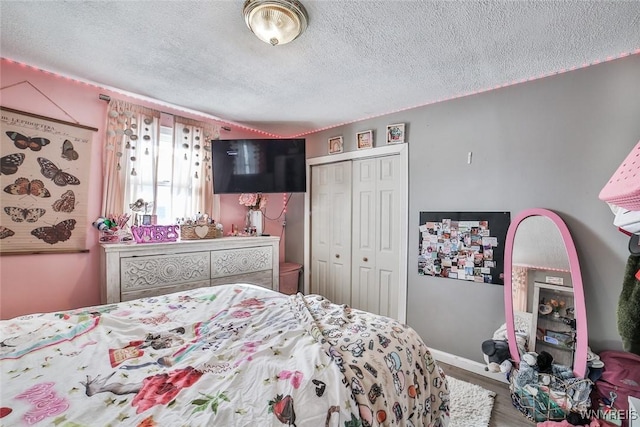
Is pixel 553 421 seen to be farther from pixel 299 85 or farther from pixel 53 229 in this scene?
pixel 53 229

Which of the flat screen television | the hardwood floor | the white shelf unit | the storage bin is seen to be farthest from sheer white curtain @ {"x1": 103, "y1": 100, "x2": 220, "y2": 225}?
the white shelf unit

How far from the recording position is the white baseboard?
2.30m

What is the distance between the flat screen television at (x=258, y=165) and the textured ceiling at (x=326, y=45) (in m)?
0.62

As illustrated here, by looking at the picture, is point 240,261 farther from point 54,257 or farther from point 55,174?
point 55,174

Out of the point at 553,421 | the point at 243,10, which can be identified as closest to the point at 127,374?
the point at 243,10

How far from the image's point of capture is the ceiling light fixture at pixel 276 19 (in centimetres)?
136

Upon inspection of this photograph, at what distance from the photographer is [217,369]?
1.02m

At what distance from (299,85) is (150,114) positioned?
151cm

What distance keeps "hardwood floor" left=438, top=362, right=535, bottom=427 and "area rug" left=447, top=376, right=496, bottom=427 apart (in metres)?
0.04

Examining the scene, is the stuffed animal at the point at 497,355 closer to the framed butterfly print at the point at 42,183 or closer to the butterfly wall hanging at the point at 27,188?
the framed butterfly print at the point at 42,183

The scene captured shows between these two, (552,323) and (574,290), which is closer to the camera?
(574,290)

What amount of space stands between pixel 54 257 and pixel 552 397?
12.2 feet

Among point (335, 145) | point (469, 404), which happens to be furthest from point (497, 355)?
point (335, 145)

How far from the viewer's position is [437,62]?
6.35ft
